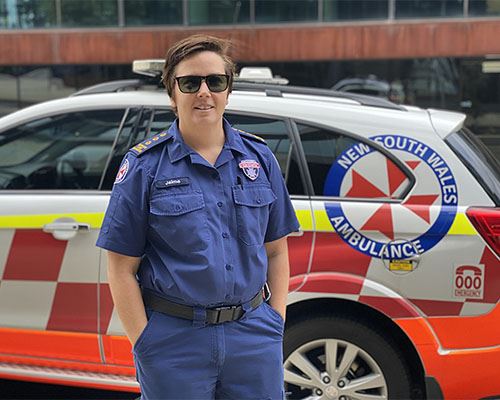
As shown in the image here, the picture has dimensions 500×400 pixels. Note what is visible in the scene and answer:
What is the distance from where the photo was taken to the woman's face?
1.79 meters

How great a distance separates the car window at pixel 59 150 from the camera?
123 inches

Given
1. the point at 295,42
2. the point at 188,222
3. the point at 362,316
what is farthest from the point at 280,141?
the point at 295,42

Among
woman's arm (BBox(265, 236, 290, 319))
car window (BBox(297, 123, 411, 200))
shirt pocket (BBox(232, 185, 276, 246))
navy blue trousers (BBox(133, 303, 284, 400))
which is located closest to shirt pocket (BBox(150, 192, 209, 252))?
shirt pocket (BBox(232, 185, 276, 246))

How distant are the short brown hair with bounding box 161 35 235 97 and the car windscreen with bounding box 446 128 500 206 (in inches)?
51.6

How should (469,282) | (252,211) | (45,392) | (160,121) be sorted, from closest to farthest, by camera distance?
(252,211), (469,282), (160,121), (45,392)

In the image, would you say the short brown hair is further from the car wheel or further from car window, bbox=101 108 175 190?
the car wheel

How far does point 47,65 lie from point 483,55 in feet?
34.0

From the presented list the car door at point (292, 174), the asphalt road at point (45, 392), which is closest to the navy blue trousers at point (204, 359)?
the car door at point (292, 174)

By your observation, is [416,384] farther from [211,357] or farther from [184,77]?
[184,77]

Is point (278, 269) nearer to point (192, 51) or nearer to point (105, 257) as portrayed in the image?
point (192, 51)

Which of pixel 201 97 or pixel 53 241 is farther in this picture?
pixel 53 241

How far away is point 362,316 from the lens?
2.79 metres

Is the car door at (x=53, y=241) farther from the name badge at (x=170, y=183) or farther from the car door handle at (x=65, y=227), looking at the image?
the name badge at (x=170, y=183)

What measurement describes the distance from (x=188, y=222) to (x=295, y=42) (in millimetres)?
12915
